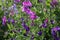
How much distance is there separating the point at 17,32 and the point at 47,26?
0.35 metres

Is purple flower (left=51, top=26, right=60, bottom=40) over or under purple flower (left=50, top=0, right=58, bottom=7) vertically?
under

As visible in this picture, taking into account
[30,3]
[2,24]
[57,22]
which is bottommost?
[2,24]

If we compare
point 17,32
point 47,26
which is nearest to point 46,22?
point 47,26

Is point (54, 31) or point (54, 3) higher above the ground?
point (54, 3)

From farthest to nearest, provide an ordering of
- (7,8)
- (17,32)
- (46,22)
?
(7,8), (17,32), (46,22)

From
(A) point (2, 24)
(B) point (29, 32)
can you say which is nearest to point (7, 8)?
(A) point (2, 24)

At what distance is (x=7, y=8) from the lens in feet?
9.59

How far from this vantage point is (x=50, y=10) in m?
2.41

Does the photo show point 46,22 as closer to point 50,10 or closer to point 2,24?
point 50,10

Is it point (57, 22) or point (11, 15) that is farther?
point (11, 15)

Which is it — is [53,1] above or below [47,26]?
above

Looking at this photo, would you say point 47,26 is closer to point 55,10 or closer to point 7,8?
point 55,10

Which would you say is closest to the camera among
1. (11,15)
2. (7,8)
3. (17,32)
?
(17,32)

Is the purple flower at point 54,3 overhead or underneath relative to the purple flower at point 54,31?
overhead
